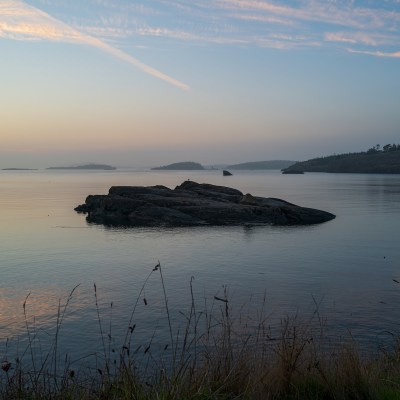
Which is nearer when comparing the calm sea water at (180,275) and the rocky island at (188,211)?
the calm sea water at (180,275)

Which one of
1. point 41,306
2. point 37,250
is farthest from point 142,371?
point 37,250

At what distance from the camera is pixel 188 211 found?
37.1 metres

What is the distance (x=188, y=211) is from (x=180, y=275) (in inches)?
729

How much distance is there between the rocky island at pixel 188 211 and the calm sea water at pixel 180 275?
298cm

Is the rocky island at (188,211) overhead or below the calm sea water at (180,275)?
overhead

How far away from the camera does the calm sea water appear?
12.5m

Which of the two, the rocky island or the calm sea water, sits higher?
the rocky island

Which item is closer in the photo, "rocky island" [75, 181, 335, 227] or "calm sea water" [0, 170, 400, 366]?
"calm sea water" [0, 170, 400, 366]

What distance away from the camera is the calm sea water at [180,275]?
1249 cm

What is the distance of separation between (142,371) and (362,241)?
2125 cm

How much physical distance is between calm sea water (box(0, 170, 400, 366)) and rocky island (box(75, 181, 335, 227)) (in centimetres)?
298

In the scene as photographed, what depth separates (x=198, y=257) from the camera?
888 inches

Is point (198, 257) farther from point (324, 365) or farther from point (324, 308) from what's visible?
point (324, 365)

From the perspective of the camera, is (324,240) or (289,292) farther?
(324,240)
